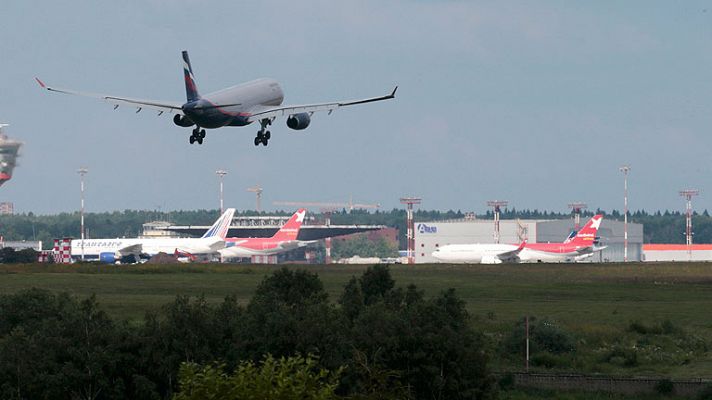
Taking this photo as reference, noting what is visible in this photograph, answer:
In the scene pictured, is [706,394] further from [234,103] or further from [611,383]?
[234,103]

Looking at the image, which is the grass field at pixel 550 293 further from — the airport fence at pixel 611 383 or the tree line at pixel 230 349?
the tree line at pixel 230 349

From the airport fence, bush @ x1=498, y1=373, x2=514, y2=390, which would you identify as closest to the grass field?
the airport fence

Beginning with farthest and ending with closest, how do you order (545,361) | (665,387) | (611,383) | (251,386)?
(545,361)
(611,383)
(665,387)
(251,386)

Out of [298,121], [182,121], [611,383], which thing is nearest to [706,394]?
[611,383]

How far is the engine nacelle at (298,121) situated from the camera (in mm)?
88938

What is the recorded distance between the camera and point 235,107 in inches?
3401

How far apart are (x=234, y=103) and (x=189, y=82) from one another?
157 inches

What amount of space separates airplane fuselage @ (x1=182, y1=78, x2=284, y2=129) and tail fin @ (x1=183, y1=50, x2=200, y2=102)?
186 centimetres

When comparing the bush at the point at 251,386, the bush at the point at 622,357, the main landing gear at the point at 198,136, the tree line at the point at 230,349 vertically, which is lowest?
the bush at the point at 622,357

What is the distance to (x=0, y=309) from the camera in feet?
279

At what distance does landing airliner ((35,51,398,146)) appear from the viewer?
84.6m

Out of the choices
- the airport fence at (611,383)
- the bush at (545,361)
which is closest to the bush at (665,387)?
the airport fence at (611,383)

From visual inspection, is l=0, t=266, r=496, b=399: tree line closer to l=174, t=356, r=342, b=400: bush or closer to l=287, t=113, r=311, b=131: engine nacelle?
l=287, t=113, r=311, b=131: engine nacelle

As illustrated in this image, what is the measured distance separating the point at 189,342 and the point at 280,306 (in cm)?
657
